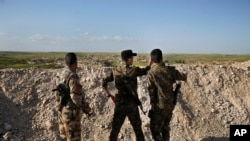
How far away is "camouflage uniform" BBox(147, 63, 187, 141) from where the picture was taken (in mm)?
7246

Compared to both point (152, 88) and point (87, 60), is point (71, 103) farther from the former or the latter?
point (87, 60)

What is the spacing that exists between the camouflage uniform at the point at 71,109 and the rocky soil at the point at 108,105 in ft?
8.21

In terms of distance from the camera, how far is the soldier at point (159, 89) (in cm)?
724

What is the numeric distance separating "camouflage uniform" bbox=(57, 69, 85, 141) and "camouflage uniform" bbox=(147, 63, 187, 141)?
1.45m

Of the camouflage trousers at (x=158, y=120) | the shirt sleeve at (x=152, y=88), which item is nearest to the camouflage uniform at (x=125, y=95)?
the shirt sleeve at (x=152, y=88)

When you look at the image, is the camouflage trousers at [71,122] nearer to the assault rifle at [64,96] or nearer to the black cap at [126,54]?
the assault rifle at [64,96]

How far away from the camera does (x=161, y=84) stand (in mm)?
7250

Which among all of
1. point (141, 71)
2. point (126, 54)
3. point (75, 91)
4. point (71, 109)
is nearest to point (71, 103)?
point (71, 109)

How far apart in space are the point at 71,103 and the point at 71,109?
0.11 metres

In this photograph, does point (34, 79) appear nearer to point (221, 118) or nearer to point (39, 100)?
point (39, 100)

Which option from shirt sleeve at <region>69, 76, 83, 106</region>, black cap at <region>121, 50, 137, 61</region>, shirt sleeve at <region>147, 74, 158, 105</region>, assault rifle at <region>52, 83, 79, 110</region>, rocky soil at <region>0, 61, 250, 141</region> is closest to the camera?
shirt sleeve at <region>69, 76, 83, 106</region>

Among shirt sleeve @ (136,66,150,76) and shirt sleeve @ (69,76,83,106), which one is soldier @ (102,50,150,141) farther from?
shirt sleeve @ (69,76,83,106)

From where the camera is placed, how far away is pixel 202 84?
38.7 feet

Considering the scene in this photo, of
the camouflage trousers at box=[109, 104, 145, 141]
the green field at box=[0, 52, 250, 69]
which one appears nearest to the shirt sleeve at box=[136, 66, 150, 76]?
the camouflage trousers at box=[109, 104, 145, 141]
